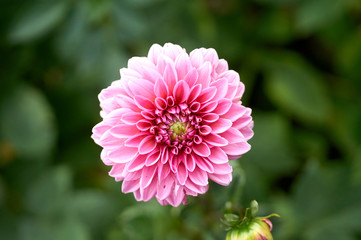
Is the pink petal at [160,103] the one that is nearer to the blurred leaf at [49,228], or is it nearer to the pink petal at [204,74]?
the pink petal at [204,74]

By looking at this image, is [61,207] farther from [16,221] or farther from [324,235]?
[324,235]

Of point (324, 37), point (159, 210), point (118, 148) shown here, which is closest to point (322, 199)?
point (159, 210)

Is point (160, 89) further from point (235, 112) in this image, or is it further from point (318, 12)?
point (318, 12)

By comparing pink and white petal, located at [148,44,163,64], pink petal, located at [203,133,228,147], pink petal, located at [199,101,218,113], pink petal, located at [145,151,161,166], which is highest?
pink and white petal, located at [148,44,163,64]

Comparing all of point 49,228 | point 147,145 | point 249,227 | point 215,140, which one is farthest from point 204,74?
point 49,228

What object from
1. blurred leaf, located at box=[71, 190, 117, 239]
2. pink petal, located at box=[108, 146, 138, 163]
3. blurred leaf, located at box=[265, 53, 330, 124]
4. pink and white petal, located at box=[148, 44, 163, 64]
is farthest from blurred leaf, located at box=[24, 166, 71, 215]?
blurred leaf, located at box=[265, 53, 330, 124]

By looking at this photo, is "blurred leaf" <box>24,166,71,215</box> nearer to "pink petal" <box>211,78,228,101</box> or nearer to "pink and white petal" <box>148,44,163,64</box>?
"pink and white petal" <box>148,44,163,64</box>

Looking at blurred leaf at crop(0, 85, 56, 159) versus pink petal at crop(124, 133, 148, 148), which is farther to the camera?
blurred leaf at crop(0, 85, 56, 159)

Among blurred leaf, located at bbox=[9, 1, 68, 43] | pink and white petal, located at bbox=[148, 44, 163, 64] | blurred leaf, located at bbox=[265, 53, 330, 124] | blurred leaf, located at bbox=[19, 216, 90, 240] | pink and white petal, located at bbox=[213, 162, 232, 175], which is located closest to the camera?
pink and white petal, located at bbox=[213, 162, 232, 175]
